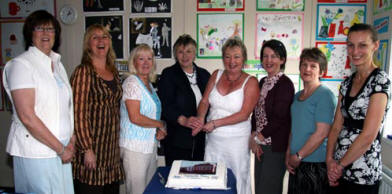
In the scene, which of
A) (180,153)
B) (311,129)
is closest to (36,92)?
(180,153)

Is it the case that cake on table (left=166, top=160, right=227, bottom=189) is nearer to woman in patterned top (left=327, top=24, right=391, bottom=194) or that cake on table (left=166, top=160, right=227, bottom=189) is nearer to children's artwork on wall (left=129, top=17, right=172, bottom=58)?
woman in patterned top (left=327, top=24, right=391, bottom=194)

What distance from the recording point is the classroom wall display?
233 centimetres

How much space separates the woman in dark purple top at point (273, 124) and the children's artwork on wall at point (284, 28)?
1.00 m

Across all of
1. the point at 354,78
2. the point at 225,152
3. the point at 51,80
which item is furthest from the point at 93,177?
the point at 354,78

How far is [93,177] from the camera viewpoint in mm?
1894

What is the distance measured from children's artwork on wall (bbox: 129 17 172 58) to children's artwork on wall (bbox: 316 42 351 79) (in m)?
1.55

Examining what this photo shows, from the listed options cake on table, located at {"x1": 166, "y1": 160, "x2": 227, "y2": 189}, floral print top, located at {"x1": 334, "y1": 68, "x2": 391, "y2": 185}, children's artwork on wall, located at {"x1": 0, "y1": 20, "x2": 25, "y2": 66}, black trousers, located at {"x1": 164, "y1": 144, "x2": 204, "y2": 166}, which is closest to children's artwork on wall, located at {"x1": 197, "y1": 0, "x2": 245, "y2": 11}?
black trousers, located at {"x1": 164, "y1": 144, "x2": 204, "y2": 166}

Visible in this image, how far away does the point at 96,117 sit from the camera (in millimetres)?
1854

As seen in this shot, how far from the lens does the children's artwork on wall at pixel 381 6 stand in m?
2.42

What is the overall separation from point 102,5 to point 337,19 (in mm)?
2430

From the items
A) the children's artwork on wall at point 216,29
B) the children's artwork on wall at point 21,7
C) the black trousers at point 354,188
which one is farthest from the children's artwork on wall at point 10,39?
the black trousers at point 354,188

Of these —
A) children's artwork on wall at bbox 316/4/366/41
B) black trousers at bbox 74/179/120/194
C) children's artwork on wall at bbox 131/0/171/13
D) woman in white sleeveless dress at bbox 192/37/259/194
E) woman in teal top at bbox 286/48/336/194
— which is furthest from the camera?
children's artwork on wall at bbox 131/0/171/13

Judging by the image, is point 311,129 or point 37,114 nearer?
point 37,114

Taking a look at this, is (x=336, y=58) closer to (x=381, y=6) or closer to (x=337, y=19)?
(x=337, y=19)
